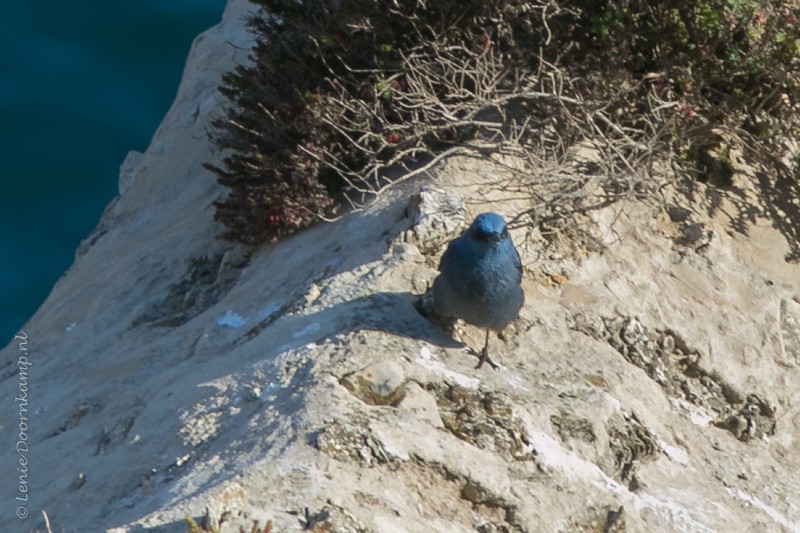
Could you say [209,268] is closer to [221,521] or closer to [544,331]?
[544,331]

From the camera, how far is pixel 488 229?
517cm

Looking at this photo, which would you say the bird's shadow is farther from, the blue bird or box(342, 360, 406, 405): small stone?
box(342, 360, 406, 405): small stone

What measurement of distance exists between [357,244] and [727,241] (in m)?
1.84

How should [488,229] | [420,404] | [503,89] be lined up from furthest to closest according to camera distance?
[503,89] < [488,229] < [420,404]

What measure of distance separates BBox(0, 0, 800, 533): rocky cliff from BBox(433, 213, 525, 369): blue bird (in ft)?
0.55

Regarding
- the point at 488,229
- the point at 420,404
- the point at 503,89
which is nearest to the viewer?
the point at 420,404

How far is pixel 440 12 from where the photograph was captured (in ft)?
20.9

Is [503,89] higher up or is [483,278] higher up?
[503,89]

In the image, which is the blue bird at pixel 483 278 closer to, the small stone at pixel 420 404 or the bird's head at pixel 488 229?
the bird's head at pixel 488 229

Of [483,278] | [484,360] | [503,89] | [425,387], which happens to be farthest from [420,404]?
[503,89]

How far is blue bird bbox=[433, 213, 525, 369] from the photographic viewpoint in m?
5.20

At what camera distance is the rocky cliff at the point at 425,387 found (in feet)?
15.1

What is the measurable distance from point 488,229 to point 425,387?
27.5 inches

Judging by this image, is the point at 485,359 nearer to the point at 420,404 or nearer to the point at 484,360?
the point at 484,360
